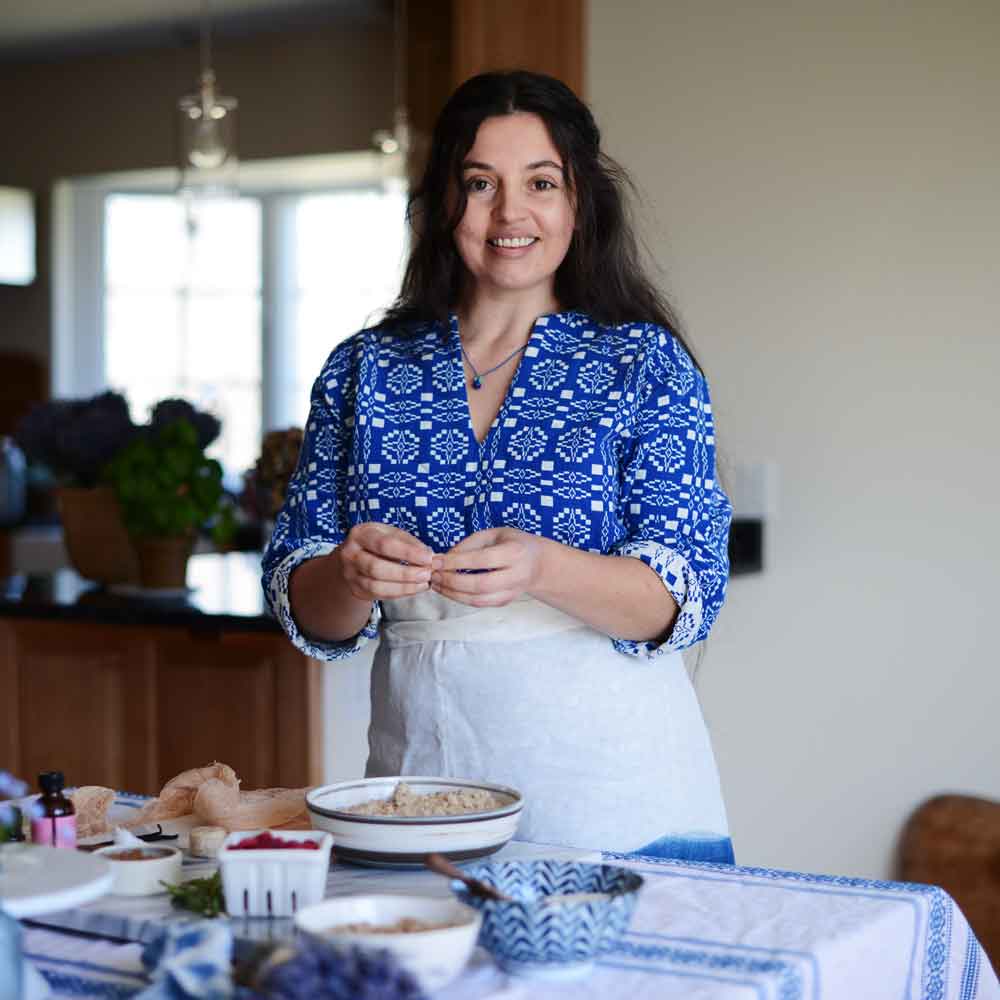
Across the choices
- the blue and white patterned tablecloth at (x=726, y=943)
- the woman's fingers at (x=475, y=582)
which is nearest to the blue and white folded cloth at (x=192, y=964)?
the blue and white patterned tablecloth at (x=726, y=943)

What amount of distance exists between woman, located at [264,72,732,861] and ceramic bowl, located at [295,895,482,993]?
0.56 metres

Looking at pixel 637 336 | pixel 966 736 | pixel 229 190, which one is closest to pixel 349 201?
pixel 229 190

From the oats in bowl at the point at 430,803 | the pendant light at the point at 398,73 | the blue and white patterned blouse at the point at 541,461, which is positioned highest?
the pendant light at the point at 398,73

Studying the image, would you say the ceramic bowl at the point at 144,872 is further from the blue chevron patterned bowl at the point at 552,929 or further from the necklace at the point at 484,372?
the necklace at the point at 484,372

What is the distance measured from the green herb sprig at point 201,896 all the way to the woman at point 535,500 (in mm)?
466

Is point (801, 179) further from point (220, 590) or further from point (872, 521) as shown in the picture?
point (220, 590)

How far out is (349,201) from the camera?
692cm

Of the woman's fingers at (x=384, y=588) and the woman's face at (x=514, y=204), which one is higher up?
the woman's face at (x=514, y=204)

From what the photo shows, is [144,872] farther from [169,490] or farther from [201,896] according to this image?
[169,490]

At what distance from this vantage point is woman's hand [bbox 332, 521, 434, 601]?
1559 mm

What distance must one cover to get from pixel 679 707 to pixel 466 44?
2270mm

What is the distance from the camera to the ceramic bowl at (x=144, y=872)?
4.39 feet

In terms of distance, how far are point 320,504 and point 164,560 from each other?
1446 mm

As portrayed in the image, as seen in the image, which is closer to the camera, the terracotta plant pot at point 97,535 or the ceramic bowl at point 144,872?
the ceramic bowl at point 144,872
